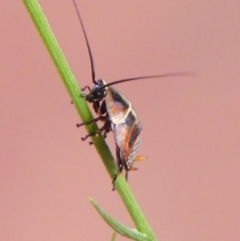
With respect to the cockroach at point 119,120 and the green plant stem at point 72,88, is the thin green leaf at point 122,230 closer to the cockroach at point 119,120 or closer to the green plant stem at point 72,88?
the green plant stem at point 72,88

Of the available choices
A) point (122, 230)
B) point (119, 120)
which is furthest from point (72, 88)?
point (119, 120)

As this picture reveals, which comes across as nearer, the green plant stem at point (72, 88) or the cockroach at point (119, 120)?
the green plant stem at point (72, 88)

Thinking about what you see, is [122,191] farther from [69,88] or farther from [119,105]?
[119,105]

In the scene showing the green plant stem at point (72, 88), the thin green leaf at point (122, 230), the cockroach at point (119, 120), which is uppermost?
the cockroach at point (119, 120)

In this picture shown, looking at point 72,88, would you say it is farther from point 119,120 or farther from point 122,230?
point 119,120

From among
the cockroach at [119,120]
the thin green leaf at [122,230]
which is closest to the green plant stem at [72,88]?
the thin green leaf at [122,230]

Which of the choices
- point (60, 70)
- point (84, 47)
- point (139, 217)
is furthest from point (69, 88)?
point (84, 47)

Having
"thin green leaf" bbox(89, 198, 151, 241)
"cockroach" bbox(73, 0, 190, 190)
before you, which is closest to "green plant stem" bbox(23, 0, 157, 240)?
"thin green leaf" bbox(89, 198, 151, 241)

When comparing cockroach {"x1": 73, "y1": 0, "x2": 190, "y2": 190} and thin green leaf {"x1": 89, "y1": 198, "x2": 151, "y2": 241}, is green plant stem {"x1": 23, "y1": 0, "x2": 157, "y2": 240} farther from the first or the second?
cockroach {"x1": 73, "y1": 0, "x2": 190, "y2": 190}

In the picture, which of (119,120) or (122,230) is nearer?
(122,230)
